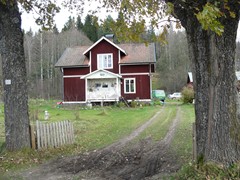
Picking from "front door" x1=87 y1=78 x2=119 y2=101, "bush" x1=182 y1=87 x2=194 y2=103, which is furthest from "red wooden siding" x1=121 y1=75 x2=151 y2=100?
"bush" x1=182 y1=87 x2=194 y2=103

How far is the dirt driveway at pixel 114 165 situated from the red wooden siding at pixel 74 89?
22.8 m

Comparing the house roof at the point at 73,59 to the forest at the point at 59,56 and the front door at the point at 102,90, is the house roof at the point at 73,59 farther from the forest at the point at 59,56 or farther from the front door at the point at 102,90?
the forest at the point at 59,56

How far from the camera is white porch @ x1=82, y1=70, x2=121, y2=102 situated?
30750 mm

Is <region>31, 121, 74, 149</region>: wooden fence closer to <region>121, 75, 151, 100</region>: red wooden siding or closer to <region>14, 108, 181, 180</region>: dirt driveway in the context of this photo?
<region>14, 108, 181, 180</region>: dirt driveway

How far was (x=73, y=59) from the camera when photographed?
33062 mm

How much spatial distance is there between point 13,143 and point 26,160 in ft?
2.45

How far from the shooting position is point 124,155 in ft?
27.3

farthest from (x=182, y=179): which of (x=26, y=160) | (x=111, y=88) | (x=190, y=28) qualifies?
(x=111, y=88)

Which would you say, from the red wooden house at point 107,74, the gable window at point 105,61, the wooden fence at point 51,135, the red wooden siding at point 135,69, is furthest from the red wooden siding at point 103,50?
the wooden fence at point 51,135

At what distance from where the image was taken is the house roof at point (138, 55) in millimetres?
31234

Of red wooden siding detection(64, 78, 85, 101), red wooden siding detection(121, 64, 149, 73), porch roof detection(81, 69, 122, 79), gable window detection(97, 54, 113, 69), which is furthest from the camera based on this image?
gable window detection(97, 54, 113, 69)

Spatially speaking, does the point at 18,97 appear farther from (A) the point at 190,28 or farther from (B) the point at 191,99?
(B) the point at 191,99

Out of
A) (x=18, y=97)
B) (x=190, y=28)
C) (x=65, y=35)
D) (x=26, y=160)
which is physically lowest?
(x=26, y=160)

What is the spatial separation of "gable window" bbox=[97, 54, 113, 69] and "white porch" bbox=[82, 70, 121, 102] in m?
Result: 1.47
